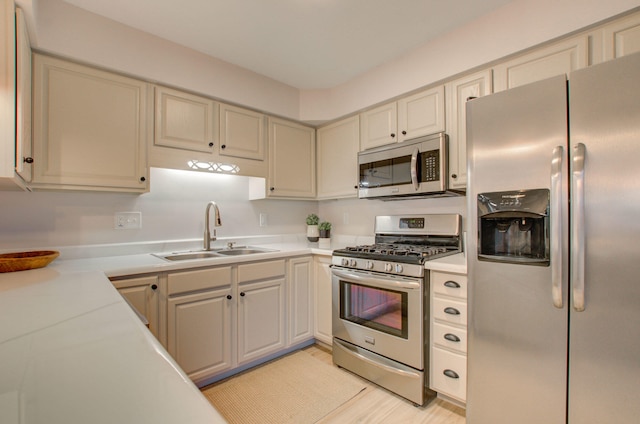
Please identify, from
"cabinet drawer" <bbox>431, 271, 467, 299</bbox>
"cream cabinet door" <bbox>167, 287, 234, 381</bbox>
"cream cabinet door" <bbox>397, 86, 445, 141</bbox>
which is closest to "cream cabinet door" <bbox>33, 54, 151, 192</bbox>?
"cream cabinet door" <bbox>167, 287, 234, 381</bbox>

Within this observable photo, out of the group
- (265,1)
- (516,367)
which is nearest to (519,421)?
(516,367)

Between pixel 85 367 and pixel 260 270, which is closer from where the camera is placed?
pixel 85 367

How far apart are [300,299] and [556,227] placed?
1.83 metres

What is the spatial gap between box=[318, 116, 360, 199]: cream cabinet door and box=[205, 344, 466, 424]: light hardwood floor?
1.59 m

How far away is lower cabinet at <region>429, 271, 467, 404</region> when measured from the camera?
1.68 meters

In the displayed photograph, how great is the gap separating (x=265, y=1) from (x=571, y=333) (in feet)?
7.58

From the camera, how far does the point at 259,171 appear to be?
104 inches

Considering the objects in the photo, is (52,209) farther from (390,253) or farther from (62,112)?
(390,253)

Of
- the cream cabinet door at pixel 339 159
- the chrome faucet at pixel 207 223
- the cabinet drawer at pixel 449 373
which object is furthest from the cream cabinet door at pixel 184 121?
the cabinet drawer at pixel 449 373

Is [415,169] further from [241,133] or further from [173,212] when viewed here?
[173,212]

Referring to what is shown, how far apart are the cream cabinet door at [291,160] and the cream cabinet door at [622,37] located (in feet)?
7.23

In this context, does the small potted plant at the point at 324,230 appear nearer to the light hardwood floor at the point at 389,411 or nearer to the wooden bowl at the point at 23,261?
the light hardwood floor at the point at 389,411

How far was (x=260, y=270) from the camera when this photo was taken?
2.23m

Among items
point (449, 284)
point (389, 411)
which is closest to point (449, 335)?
point (449, 284)
